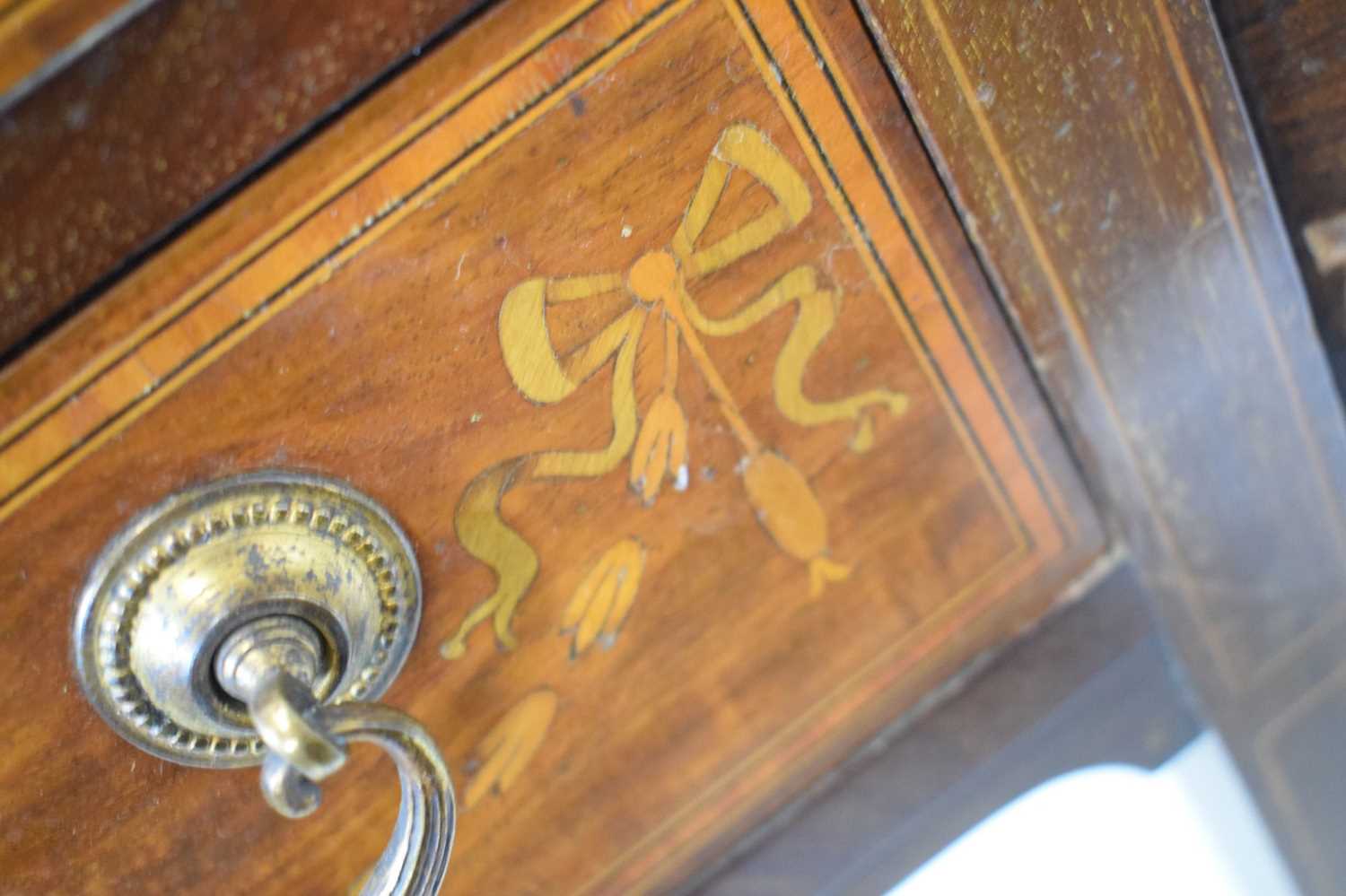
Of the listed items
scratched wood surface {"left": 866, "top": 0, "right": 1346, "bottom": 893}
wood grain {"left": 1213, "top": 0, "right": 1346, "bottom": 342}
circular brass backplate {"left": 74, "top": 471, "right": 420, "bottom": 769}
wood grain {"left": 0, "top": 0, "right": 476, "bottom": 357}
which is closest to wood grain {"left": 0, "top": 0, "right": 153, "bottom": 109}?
wood grain {"left": 0, "top": 0, "right": 476, "bottom": 357}

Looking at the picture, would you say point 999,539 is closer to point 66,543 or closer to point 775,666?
point 775,666

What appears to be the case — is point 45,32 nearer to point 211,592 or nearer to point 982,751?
point 211,592

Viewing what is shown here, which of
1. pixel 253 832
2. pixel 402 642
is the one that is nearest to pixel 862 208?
pixel 402 642

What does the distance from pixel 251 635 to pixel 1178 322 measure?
0.49m

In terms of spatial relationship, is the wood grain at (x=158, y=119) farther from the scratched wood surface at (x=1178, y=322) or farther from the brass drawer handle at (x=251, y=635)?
the scratched wood surface at (x=1178, y=322)

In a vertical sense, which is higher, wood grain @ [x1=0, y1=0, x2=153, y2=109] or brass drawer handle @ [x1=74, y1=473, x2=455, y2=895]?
wood grain @ [x1=0, y1=0, x2=153, y2=109]

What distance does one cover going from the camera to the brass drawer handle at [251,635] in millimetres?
412

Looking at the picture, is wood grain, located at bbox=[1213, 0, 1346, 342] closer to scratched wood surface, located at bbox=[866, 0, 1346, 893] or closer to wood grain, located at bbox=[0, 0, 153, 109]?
scratched wood surface, located at bbox=[866, 0, 1346, 893]

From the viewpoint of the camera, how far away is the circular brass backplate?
0.42 m

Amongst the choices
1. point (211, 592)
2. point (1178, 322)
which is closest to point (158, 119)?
point (211, 592)

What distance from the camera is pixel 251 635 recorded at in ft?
1.41

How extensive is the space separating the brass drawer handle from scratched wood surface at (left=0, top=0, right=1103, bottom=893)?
12 millimetres

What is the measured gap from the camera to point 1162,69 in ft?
1.79

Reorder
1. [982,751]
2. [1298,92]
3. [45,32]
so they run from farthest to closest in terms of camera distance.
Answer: [982,751] → [1298,92] → [45,32]
